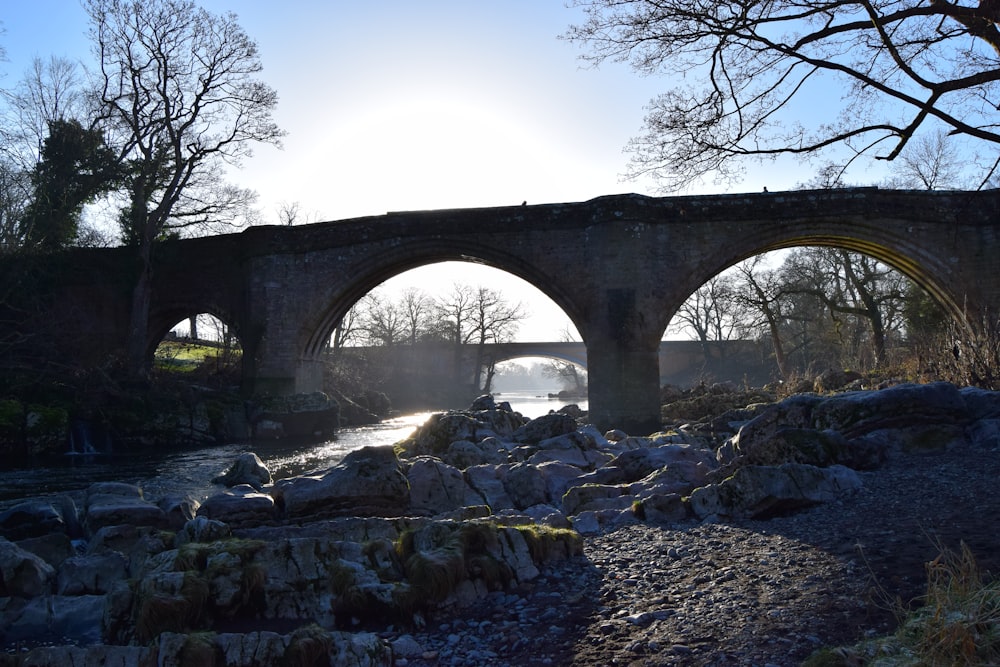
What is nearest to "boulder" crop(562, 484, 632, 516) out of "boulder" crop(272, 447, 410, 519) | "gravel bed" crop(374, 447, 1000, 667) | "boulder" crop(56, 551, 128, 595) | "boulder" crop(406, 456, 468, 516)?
"boulder" crop(406, 456, 468, 516)

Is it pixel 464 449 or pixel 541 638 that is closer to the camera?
pixel 541 638

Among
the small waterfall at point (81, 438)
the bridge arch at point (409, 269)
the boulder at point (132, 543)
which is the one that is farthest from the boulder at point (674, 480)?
the small waterfall at point (81, 438)

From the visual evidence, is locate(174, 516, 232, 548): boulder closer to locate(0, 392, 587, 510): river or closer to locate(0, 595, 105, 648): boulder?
locate(0, 595, 105, 648): boulder

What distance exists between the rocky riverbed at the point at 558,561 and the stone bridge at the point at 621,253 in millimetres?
7766

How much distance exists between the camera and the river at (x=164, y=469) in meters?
10.7

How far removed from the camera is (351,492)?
25.6 feet

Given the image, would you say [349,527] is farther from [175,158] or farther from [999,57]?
[175,158]

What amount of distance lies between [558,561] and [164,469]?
34.7 feet

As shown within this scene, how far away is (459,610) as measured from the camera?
14.4 feet

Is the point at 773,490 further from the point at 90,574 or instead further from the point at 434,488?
the point at 90,574

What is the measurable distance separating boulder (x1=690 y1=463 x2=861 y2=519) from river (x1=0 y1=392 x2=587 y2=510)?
20.2 ft

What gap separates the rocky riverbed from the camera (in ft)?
12.0

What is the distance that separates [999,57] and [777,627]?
556 cm

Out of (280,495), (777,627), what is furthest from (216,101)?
(777,627)
